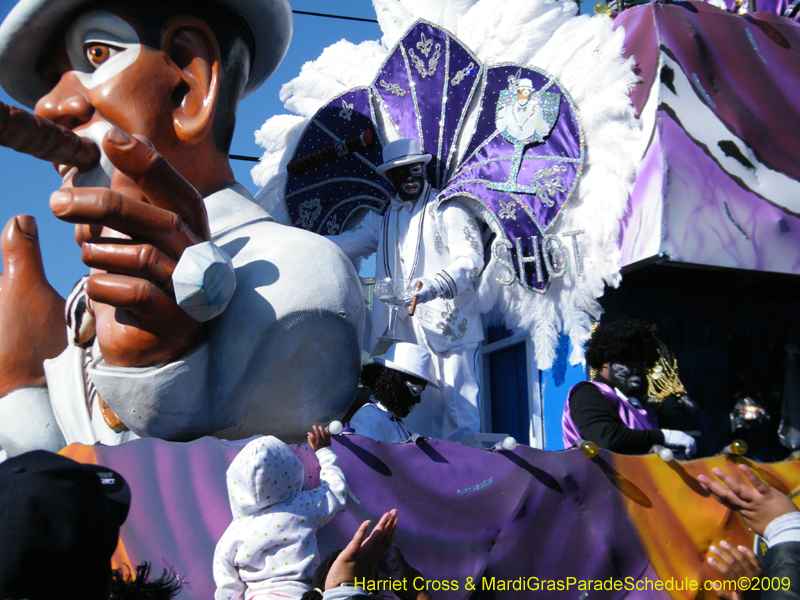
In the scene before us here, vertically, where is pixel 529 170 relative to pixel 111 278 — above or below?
above

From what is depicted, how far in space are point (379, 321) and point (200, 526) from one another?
1790mm

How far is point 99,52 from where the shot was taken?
2.18 meters

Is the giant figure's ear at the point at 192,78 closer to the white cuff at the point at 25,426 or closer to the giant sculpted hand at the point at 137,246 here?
the giant sculpted hand at the point at 137,246

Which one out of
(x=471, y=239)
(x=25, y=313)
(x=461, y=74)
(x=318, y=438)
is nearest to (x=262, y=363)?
(x=318, y=438)

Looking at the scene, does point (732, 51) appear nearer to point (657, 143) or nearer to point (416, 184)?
point (657, 143)

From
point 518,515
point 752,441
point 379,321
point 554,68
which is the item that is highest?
point 554,68

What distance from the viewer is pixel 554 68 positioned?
3.38 metres

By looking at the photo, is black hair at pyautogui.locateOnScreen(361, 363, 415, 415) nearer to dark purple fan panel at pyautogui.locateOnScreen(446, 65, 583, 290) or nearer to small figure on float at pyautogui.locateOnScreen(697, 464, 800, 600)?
dark purple fan panel at pyautogui.locateOnScreen(446, 65, 583, 290)

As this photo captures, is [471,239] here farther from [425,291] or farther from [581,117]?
[581,117]

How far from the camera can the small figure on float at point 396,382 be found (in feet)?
8.48

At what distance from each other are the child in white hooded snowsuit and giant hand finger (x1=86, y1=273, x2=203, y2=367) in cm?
46

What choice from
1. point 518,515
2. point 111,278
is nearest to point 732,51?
point 518,515

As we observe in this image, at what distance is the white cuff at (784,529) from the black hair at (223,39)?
1855 millimetres

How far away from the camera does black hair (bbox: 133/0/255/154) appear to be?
7.20ft
